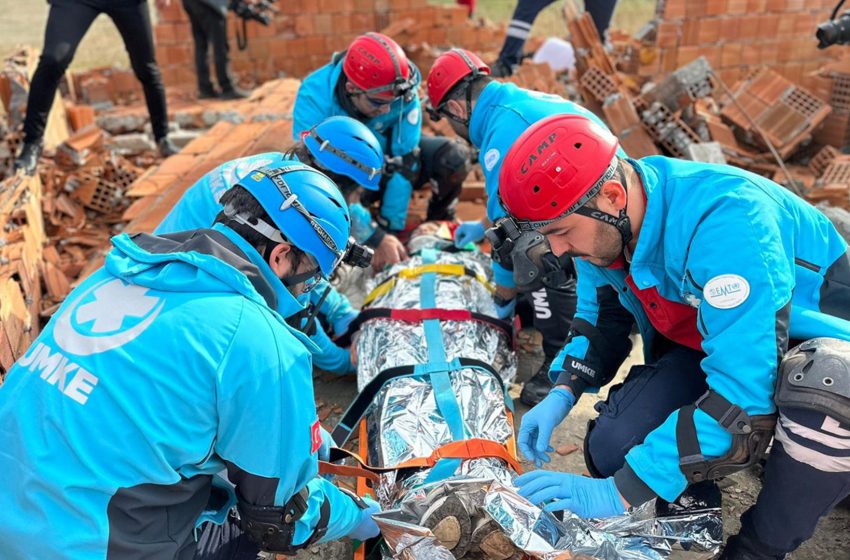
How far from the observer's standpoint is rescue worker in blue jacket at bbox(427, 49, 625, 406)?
130 inches

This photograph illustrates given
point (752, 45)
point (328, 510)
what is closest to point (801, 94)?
point (752, 45)

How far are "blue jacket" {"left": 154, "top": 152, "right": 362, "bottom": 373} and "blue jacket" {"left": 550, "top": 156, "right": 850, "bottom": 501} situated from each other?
50.1 inches

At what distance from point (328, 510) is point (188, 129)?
241 inches

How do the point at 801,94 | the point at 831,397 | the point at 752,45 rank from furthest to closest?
the point at 752,45, the point at 801,94, the point at 831,397

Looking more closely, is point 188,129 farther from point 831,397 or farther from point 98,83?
point 831,397

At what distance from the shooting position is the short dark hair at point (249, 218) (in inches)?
75.5

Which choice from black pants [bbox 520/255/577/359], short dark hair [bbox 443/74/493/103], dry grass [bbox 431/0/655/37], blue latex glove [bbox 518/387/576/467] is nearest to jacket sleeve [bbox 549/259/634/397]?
blue latex glove [bbox 518/387/576/467]

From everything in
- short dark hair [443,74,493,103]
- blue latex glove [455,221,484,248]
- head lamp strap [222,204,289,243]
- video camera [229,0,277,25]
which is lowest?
blue latex glove [455,221,484,248]

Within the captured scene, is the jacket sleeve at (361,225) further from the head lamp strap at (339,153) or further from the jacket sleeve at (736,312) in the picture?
the jacket sleeve at (736,312)

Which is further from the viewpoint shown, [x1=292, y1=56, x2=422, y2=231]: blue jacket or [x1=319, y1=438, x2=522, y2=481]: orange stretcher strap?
[x1=292, y1=56, x2=422, y2=231]: blue jacket

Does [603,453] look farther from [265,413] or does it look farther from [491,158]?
[491,158]

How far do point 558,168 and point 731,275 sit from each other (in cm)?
55

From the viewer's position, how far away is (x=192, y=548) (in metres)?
1.91

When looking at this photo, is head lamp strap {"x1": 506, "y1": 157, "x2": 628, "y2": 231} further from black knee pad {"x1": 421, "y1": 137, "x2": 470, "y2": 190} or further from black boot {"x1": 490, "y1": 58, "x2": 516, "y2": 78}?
black boot {"x1": 490, "y1": 58, "x2": 516, "y2": 78}
